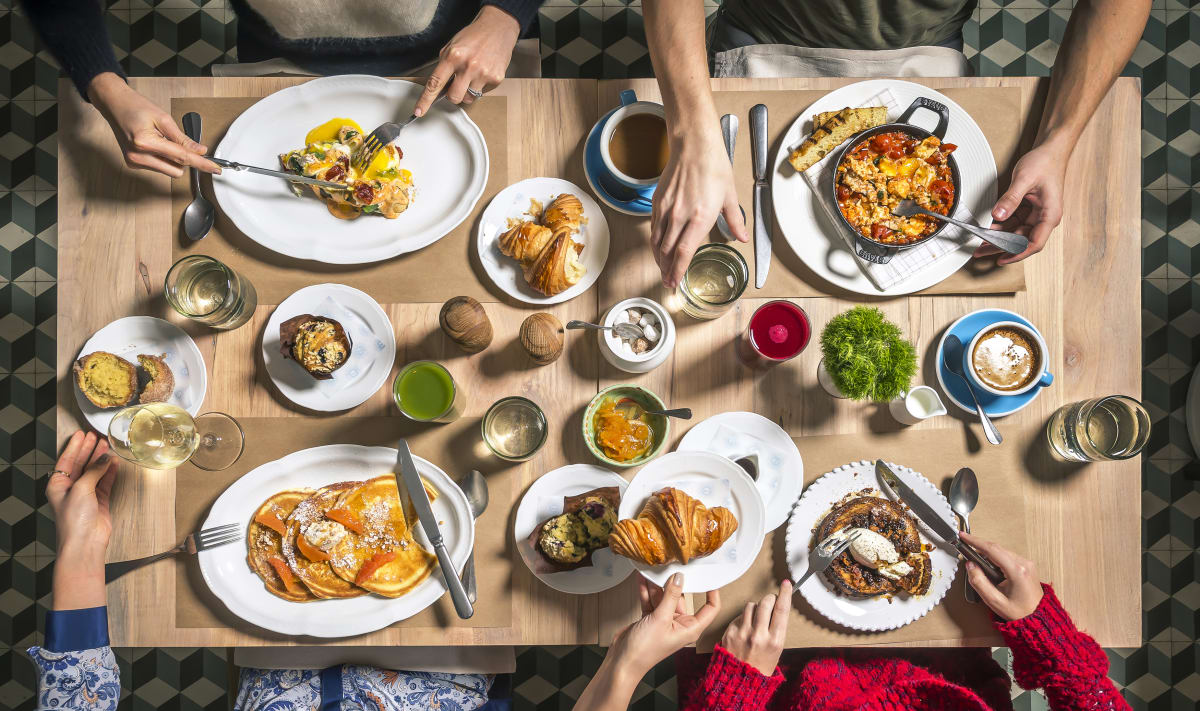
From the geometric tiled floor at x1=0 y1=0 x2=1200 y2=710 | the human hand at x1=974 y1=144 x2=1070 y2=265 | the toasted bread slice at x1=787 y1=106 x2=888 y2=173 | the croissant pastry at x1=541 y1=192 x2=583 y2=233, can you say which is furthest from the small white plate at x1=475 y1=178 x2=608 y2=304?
the geometric tiled floor at x1=0 y1=0 x2=1200 y2=710

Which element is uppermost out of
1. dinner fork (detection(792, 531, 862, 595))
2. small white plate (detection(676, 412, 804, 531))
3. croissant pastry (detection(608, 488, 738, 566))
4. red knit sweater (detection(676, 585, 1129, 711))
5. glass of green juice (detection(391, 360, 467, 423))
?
glass of green juice (detection(391, 360, 467, 423))

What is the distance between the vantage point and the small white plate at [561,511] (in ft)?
4.75

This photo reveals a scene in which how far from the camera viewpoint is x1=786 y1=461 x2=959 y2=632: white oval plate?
57.1 inches

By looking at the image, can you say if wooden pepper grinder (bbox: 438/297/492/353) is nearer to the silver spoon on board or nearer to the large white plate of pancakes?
the large white plate of pancakes

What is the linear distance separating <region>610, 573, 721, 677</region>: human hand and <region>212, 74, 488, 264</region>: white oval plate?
0.90 m

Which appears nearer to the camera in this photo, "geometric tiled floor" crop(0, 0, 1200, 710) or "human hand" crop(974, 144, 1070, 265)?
"human hand" crop(974, 144, 1070, 265)

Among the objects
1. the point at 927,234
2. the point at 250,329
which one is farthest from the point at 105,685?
the point at 927,234

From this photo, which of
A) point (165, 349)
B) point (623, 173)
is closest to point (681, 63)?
point (623, 173)

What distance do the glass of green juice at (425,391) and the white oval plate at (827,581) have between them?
779 millimetres

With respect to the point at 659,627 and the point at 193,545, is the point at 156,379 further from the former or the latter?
the point at 659,627

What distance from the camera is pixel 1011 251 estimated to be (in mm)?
1450

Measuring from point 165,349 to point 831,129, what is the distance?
60.3 inches

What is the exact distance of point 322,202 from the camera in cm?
152


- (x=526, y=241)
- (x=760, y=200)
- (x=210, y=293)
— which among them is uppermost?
(x=760, y=200)
